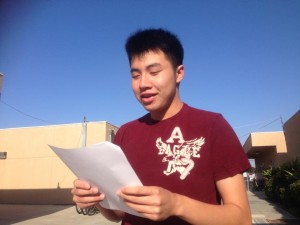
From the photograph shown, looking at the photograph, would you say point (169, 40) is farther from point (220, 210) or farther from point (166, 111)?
point (220, 210)

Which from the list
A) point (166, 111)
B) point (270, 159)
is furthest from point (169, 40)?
point (270, 159)

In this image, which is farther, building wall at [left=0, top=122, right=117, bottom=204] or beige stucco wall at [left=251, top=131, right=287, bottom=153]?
beige stucco wall at [left=251, top=131, right=287, bottom=153]

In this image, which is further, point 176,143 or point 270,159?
point 270,159

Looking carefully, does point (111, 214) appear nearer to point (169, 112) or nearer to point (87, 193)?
point (87, 193)

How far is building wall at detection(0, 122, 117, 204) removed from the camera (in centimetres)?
1988

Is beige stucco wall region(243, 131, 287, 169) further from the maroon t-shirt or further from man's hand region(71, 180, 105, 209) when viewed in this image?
man's hand region(71, 180, 105, 209)

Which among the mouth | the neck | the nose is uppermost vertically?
the nose

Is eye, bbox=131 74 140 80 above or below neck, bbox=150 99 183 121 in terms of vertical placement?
above

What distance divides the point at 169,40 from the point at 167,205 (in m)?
1.00

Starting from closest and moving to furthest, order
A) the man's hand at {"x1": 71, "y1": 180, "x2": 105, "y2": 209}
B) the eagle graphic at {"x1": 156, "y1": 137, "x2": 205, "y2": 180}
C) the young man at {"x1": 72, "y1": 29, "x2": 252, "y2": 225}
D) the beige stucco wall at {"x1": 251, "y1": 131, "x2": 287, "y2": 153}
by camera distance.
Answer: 1. the young man at {"x1": 72, "y1": 29, "x2": 252, "y2": 225}
2. the man's hand at {"x1": 71, "y1": 180, "x2": 105, "y2": 209}
3. the eagle graphic at {"x1": 156, "y1": 137, "x2": 205, "y2": 180}
4. the beige stucco wall at {"x1": 251, "y1": 131, "x2": 287, "y2": 153}

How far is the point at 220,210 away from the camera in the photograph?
1212 millimetres

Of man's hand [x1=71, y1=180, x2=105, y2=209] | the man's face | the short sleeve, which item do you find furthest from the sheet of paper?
the man's face

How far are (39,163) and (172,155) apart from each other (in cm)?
2117

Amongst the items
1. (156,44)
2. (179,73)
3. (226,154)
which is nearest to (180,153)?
(226,154)
